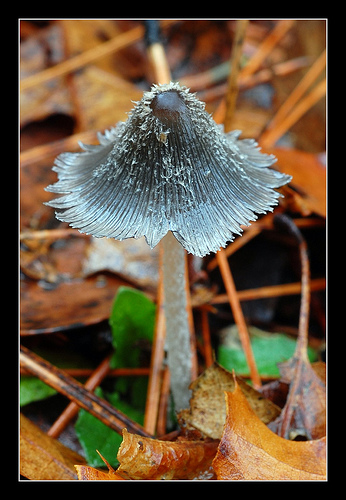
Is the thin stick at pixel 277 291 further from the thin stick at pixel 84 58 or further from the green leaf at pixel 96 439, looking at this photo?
the thin stick at pixel 84 58

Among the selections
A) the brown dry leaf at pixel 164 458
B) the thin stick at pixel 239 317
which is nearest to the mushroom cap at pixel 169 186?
the brown dry leaf at pixel 164 458

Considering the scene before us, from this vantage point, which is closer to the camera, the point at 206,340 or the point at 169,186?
the point at 169,186

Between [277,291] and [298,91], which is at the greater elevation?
[298,91]

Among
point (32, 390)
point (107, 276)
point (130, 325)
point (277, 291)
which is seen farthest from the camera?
point (277, 291)

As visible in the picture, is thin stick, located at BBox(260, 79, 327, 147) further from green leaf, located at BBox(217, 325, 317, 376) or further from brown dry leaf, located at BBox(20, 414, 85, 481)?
brown dry leaf, located at BBox(20, 414, 85, 481)

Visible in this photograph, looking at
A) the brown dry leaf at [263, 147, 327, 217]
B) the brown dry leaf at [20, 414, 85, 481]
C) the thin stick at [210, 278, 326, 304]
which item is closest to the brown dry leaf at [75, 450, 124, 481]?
the brown dry leaf at [20, 414, 85, 481]

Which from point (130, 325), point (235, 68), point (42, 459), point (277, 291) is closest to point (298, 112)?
point (235, 68)

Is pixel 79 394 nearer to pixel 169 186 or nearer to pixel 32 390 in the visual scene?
pixel 32 390

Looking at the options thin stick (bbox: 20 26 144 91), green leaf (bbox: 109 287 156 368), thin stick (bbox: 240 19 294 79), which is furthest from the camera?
thin stick (bbox: 240 19 294 79)
